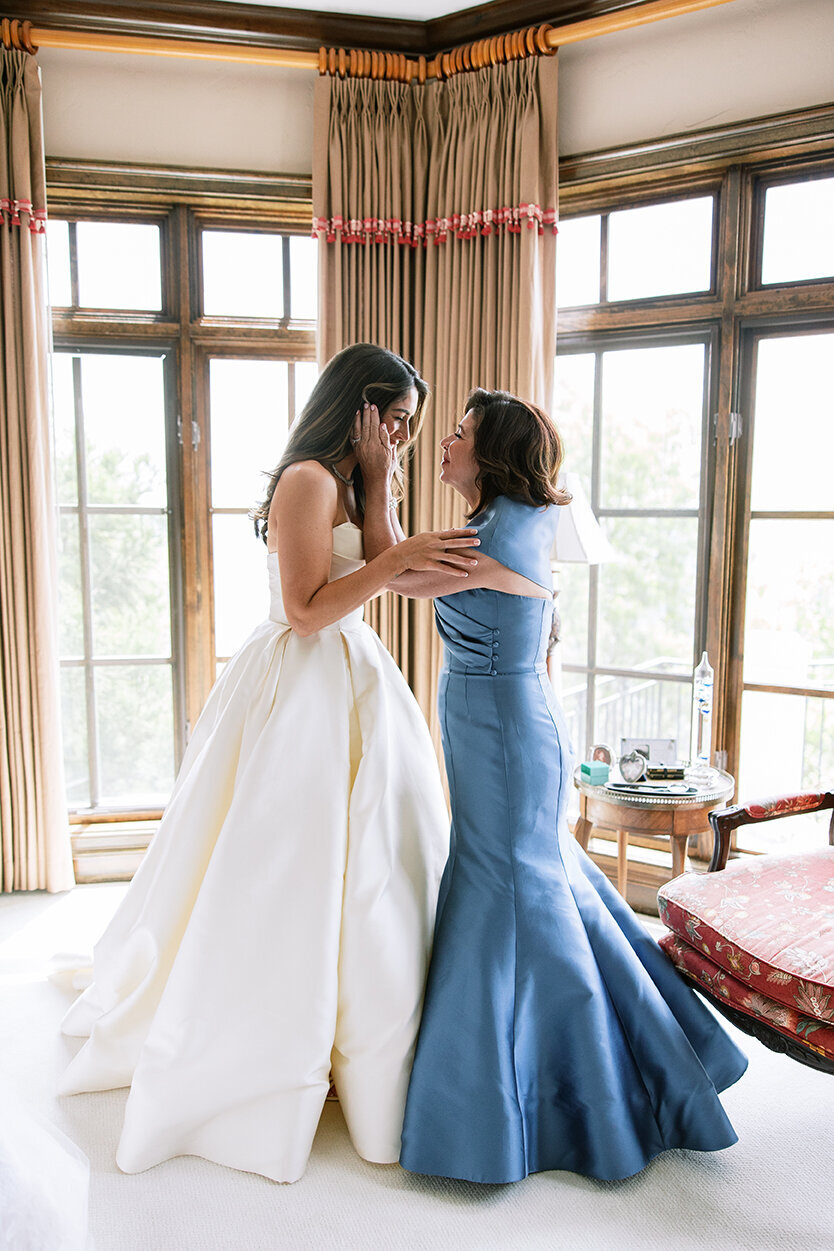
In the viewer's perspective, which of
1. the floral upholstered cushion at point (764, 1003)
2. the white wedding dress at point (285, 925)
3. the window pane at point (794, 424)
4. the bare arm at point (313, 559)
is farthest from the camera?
the window pane at point (794, 424)

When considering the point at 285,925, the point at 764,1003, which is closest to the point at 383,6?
the point at 285,925

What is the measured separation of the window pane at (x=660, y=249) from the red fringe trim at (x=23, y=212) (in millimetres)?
2155

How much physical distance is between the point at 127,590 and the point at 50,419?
29.4 inches

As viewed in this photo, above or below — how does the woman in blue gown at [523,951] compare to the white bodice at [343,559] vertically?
below

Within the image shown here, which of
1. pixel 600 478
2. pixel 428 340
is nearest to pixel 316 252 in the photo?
pixel 428 340

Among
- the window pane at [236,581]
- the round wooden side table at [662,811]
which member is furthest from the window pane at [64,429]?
the round wooden side table at [662,811]

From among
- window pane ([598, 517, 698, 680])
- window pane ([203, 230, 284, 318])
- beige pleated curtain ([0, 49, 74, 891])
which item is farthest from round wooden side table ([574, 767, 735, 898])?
window pane ([203, 230, 284, 318])

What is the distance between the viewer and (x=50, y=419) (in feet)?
11.1

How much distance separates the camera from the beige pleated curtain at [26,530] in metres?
3.27

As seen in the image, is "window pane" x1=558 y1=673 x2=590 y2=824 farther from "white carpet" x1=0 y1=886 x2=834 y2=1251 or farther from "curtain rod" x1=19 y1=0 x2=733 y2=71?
"curtain rod" x1=19 y1=0 x2=733 y2=71

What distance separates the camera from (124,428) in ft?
12.0

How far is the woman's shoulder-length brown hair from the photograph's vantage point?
2090 millimetres

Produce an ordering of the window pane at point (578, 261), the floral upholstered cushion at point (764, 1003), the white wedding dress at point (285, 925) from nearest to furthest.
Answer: the floral upholstered cushion at point (764, 1003) < the white wedding dress at point (285, 925) < the window pane at point (578, 261)

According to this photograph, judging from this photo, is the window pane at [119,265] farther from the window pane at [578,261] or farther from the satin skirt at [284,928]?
the satin skirt at [284,928]
